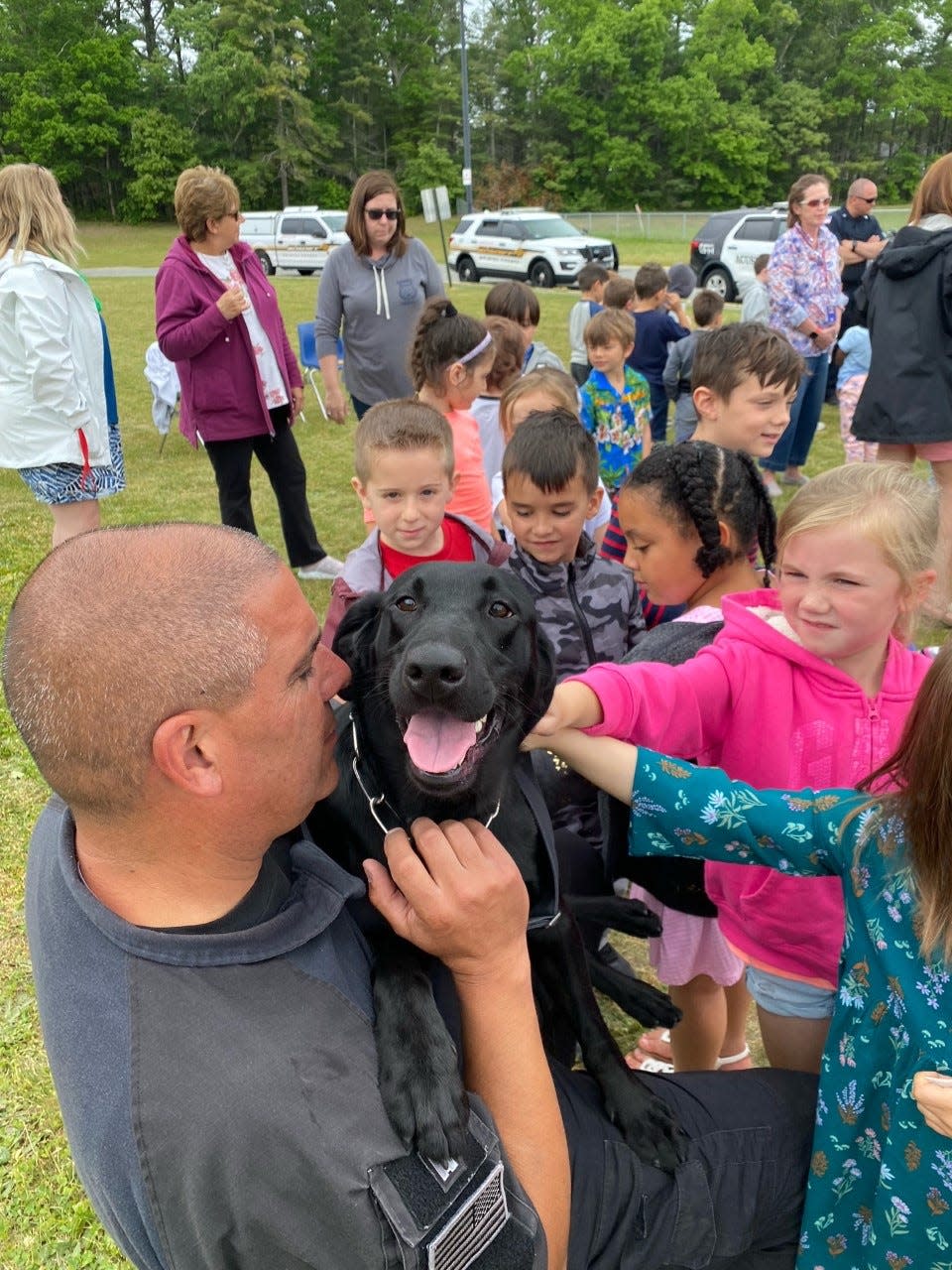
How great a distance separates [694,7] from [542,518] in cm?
6960

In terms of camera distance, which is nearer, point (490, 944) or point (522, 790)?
point (490, 944)

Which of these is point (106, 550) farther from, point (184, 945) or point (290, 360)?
point (290, 360)

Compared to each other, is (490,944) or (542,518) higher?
(542,518)

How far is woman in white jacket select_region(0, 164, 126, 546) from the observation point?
5176mm

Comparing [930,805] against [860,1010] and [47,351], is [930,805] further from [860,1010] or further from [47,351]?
[47,351]

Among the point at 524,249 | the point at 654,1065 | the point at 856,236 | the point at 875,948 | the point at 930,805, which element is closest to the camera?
the point at 930,805

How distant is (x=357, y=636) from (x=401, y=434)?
149 cm

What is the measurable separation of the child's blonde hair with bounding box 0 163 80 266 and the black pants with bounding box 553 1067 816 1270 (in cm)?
530

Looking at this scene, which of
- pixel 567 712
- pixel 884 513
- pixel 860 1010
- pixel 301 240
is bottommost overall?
pixel 860 1010

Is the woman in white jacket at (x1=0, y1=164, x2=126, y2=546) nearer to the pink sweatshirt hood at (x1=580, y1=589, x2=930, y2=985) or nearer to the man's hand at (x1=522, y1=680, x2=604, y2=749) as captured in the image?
the man's hand at (x1=522, y1=680, x2=604, y2=749)

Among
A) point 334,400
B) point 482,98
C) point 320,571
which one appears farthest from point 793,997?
point 482,98

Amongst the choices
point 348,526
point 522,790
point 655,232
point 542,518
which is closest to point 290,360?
point 348,526

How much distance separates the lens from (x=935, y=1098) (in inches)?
54.0

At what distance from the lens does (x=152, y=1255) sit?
1256 mm
